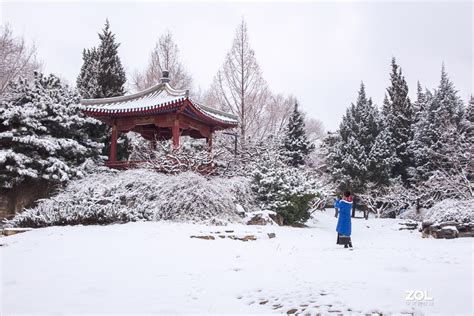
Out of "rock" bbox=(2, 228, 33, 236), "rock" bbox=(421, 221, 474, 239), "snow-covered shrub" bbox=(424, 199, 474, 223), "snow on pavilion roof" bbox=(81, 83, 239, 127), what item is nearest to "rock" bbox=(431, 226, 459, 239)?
"rock" bbox=(421, 221, 474, 239)

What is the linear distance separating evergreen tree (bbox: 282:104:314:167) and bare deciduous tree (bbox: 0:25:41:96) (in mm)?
14808

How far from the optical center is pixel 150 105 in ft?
36.7

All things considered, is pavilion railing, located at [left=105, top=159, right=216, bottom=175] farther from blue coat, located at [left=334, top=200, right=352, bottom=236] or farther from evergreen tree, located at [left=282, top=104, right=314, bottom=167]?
evergreen tree, located at [left=282, top=104, right=314, bottom=167]

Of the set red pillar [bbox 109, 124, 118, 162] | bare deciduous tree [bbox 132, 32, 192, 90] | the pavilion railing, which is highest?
bare deciduous tree [bbox 132, 32, 192, 90]

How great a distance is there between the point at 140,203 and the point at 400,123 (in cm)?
1987

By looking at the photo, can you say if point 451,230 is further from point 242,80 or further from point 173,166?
point 242,80

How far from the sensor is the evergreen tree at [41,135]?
397 inches

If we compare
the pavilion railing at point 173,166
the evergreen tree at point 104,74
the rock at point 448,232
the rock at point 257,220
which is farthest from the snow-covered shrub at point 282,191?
the evergreen tree at point 104,74

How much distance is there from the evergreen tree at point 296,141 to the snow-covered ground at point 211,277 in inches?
603

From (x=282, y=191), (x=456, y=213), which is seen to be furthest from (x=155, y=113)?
(x=456, y=213)

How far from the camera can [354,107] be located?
23156 millimetres

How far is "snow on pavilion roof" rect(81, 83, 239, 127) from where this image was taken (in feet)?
35.3

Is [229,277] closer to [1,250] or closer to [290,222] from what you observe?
[1,250]

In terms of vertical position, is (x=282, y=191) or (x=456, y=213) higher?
(x=282, y=191)
